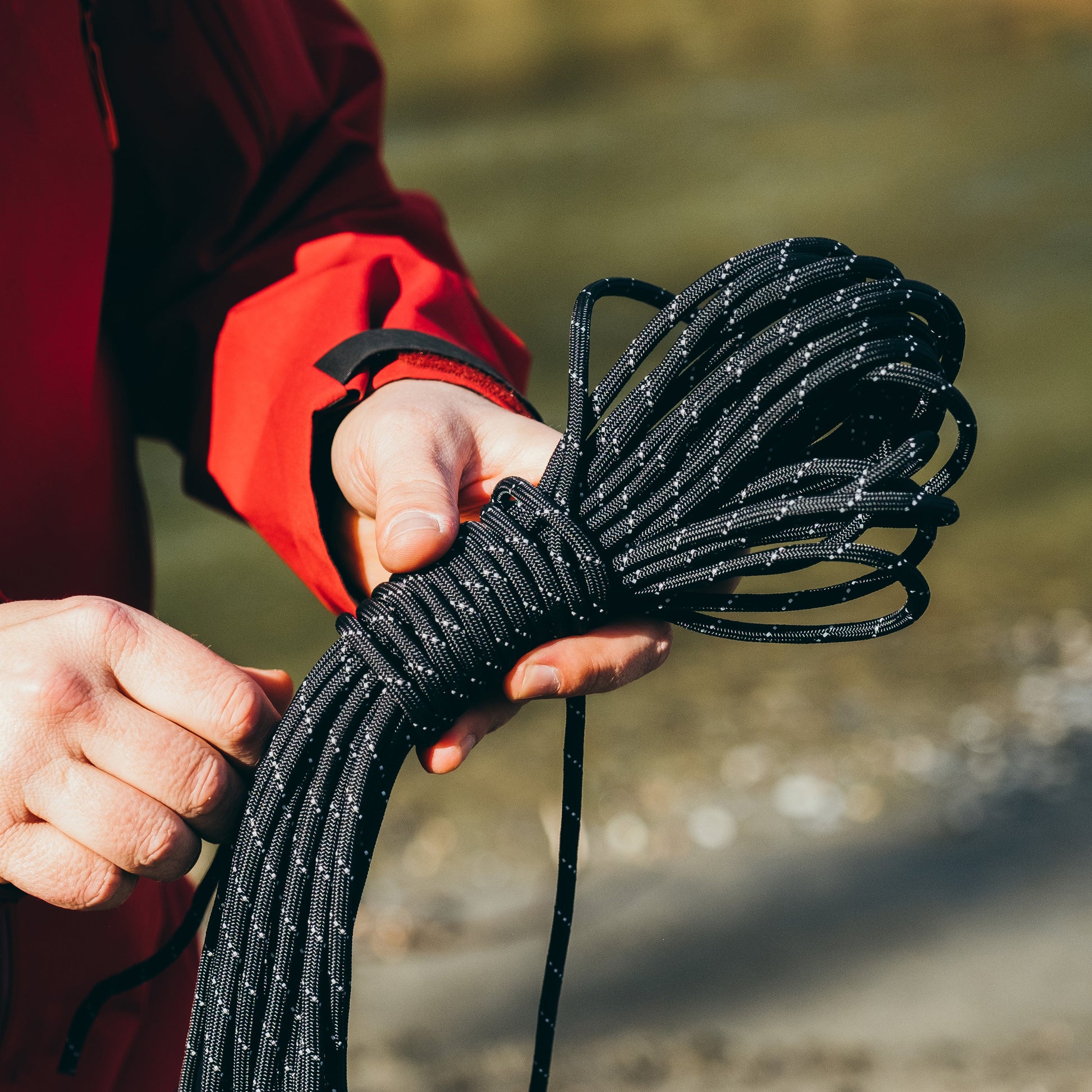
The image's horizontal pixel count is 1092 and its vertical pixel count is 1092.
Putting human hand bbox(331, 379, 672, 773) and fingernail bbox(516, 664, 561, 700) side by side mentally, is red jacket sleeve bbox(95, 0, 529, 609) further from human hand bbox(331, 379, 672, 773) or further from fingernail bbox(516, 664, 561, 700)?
fingernail bbox(516, 664, 561, 700)

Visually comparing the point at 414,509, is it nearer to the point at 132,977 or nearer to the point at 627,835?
the point at 132,977

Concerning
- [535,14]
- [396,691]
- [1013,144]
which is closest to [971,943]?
[396,691]

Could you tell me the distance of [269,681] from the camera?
847 mm

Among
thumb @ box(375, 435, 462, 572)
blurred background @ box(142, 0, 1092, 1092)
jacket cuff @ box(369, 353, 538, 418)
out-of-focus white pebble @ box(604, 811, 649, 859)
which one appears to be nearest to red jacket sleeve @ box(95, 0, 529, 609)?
jacket cuff @ box(369, 353, 538, 418)

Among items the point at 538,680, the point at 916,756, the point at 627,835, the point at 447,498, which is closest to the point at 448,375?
the point at 447,498

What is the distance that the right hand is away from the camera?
2.37 ft

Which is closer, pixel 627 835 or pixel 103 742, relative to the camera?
pixel 103 742

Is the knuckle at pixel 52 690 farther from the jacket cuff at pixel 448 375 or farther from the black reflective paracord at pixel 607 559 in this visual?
the jacket cuff at pixel 448 375

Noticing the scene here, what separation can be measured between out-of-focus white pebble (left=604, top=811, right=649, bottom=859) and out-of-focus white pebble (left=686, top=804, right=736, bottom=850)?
0.09 metres

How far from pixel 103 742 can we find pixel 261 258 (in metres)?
0.57

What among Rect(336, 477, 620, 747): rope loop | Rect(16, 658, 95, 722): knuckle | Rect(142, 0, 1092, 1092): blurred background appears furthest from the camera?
Rect(142, 0, 1092, 1092): blurred background

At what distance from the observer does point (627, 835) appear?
86.8 inches

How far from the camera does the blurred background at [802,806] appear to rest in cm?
184

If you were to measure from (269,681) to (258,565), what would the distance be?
102 inches
